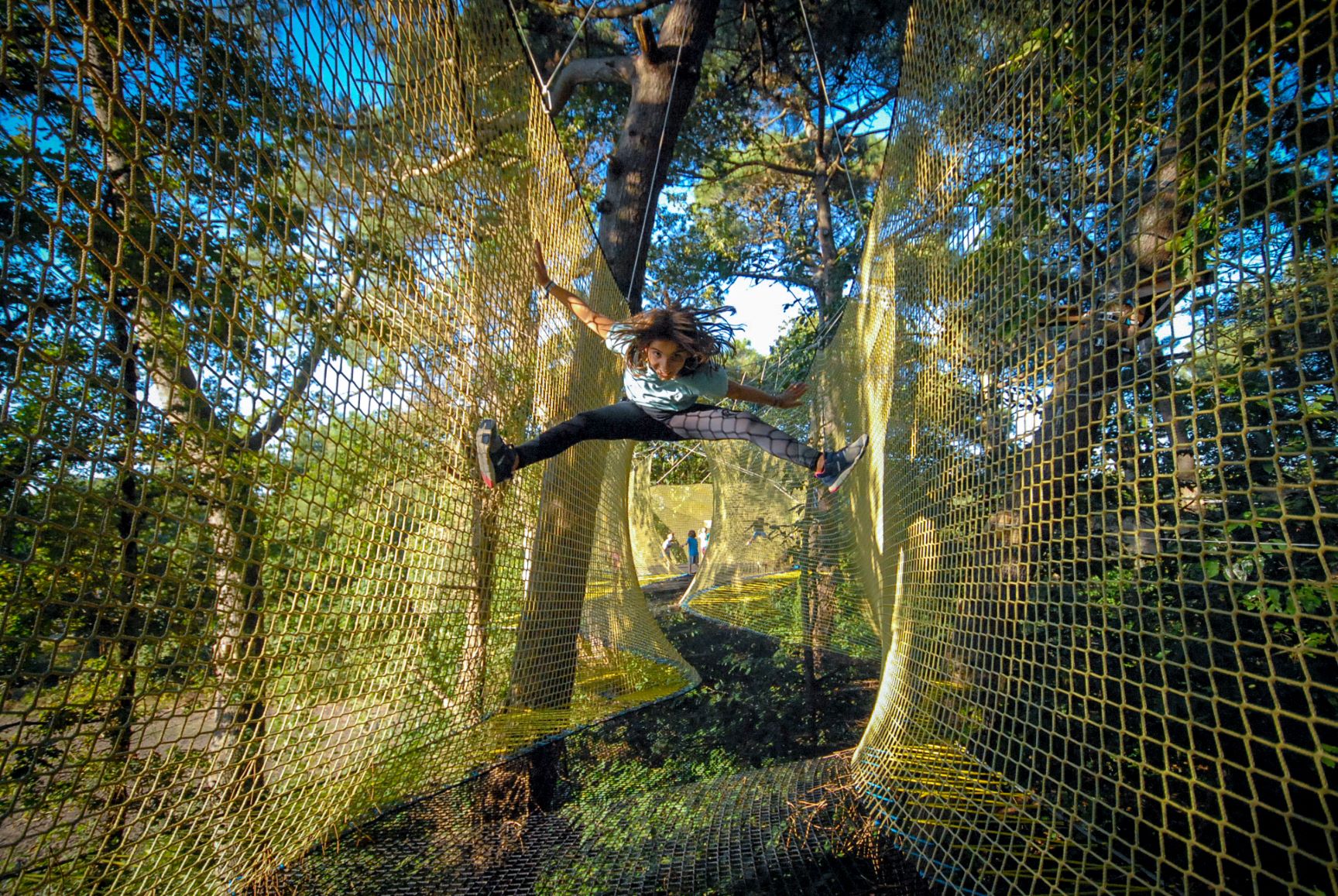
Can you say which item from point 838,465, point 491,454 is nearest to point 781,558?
point 838,465

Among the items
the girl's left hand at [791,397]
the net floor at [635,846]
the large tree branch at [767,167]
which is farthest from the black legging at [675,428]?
the large tree branch at [767,167]

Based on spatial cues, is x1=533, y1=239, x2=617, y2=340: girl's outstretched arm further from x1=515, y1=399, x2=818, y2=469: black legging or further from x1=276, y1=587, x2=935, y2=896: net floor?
x1=276, y1=587, x2=935, y2=896: net floor

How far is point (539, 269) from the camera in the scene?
2258 millimetres

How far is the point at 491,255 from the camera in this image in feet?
6.49

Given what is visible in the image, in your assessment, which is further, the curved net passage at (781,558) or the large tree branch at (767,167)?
the large tree branch at (767,167)

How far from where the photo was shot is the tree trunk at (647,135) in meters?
3.55

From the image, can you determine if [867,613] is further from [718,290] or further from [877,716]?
[718,290]

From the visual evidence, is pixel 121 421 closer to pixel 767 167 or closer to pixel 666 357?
pixel 666 357

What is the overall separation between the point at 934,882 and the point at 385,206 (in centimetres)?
191

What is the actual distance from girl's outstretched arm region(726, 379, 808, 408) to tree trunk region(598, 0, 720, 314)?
116 centimetres

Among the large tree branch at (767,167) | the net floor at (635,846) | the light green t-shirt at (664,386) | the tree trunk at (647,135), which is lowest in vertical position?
the net floor at (635,846)

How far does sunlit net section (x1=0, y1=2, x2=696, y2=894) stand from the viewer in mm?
884

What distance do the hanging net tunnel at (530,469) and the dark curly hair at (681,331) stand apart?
363 mm

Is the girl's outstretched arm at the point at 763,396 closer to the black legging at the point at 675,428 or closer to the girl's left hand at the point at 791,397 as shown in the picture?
the girl's left hand at the point at 791,397
